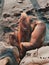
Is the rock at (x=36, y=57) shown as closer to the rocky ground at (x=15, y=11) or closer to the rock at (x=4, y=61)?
the rock at (x=4, y=61)

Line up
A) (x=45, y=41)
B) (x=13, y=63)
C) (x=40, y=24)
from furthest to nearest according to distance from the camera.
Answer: (x=45, y=41)
(x=40, y=24)
(x=13, y=63)

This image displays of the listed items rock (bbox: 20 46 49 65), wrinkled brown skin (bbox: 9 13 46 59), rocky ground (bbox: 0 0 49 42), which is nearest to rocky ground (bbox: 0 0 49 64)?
rocky ground (bbox: 0 0 49 42)

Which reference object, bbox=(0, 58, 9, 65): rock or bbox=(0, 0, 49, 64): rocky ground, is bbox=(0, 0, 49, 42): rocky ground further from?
bbox=(0, 58, 9, 65): rock

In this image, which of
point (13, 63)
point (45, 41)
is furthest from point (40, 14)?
point (13, 63)

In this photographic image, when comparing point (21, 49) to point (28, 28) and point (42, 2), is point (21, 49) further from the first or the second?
point (42, 2)

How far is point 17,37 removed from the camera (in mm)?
3398

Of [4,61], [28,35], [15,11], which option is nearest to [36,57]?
[4,61]

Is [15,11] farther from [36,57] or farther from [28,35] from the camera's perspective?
[36,57]

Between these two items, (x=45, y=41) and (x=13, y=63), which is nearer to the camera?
(x=13, y=63)

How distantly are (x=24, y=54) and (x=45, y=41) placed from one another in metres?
0.38

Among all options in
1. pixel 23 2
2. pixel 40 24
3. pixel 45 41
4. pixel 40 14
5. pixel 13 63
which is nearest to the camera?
pixel 13 63

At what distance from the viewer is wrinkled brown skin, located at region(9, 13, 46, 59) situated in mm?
3258

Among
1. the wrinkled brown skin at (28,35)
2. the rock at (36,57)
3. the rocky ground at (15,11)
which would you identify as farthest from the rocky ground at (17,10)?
the rock at (36,57)

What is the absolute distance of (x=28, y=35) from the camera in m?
3.37
